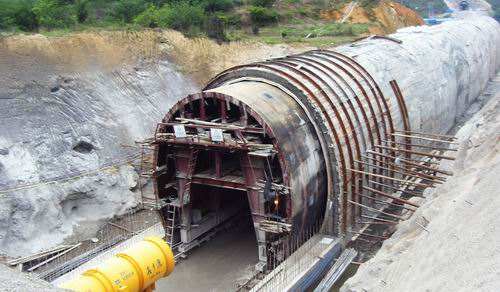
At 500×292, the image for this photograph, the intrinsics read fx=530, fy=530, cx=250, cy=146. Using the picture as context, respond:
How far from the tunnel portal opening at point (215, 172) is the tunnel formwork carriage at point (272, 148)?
28mm

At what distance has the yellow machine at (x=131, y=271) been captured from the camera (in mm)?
9783

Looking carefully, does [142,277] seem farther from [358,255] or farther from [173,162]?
[358,255]

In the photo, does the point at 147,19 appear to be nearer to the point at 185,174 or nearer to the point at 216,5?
the point at 216,5

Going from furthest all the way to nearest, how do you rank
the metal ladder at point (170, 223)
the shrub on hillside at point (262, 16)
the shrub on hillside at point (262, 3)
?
1. the shrub on hillside at point (262, 3)
2. the shrub on hillside at point (262, 16)
3. the metal ladder at point (170, 223)

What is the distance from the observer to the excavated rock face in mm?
16812

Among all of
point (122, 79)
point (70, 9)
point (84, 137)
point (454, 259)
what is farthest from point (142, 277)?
point (70, 9)

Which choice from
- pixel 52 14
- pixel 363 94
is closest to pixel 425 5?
pixel 52 14

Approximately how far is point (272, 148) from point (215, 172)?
235 centimetres

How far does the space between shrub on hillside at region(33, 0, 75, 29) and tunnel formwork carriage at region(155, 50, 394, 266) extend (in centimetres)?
1392

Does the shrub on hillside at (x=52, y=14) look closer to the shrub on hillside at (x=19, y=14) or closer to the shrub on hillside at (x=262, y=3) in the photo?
the shrub on hillside at (x=19, y=14)

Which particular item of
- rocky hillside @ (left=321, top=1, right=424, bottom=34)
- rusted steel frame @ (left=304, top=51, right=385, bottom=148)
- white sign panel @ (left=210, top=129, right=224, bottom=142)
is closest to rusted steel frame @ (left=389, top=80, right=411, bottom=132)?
rusted steel frame @ (left=304, top=51, right=385, bottom=148)

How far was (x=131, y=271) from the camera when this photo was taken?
10.5 m

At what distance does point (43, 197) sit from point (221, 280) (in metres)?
6.80

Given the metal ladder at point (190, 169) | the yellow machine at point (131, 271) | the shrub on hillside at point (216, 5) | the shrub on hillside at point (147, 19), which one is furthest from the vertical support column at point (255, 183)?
the shrub on hillside at point (216, 5)
